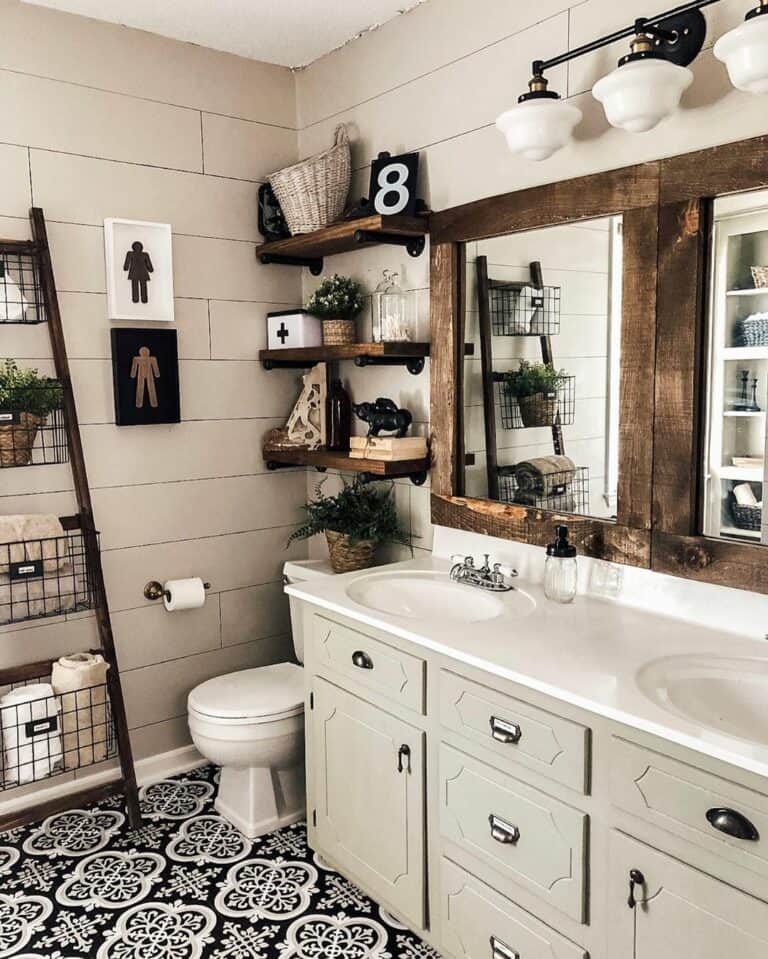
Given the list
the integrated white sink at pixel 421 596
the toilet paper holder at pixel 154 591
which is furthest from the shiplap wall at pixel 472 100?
the toilet paper holder at pixel 154 591

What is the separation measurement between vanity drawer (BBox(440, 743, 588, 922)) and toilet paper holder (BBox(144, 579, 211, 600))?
133 centimetres

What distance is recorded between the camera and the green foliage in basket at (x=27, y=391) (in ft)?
8.20

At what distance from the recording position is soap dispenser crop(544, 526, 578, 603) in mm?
2146

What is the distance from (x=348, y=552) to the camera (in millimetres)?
2854

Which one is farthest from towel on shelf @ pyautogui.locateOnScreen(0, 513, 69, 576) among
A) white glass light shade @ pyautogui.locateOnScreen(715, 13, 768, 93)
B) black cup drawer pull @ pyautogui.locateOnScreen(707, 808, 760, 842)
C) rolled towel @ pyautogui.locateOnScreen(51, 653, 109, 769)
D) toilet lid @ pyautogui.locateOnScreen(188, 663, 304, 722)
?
white glass light shade @ pyautogui.locateOnScreen(715, 13, 768, 93)

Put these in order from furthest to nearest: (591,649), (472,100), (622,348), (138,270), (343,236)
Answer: (138,270) → (343,236) → (472,100) → (622,348) → (591,649)

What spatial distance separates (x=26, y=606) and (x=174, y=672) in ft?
2.12

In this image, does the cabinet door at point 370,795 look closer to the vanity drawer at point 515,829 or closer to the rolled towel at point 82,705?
the vanity drawer at point 515,829

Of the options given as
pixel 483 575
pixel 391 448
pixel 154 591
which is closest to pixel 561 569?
pixel 483 575

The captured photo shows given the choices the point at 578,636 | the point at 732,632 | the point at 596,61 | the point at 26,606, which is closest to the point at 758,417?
the point at 732,632

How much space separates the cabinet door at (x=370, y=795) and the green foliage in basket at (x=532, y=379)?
956mm

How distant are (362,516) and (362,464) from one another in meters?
0.21

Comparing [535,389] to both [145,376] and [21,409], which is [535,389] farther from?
[21,409]

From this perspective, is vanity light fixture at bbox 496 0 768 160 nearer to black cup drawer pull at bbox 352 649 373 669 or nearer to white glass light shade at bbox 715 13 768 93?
white glass light shade at bbox 715 13 768 93
